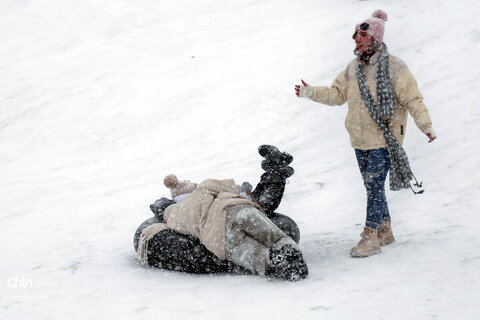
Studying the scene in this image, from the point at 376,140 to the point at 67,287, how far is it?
2.87m

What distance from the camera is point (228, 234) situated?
4539 mm

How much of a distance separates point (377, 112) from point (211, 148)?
4.96 m

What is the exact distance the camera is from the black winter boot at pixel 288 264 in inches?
168

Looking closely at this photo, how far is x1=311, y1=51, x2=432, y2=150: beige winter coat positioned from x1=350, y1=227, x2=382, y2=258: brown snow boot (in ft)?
2.45

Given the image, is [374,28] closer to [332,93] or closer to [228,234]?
[332,93]

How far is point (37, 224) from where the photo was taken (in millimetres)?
6922

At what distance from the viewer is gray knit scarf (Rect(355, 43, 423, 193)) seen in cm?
472

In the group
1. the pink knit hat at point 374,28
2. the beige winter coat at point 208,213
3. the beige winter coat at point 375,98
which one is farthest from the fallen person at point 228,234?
the pink knit hat at point 374,28

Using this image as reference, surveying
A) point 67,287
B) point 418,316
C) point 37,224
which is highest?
point 418,316

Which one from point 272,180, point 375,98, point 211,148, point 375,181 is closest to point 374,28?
point 375,98

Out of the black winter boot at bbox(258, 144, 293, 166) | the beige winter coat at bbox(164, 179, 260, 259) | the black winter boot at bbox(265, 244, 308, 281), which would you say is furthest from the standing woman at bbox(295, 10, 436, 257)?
the beige winter coat at bbox(164, 179, 260, 259)

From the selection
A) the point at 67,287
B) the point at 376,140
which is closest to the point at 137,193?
the point at 67,287

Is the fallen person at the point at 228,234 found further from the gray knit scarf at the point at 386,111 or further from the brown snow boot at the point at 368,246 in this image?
the gray knit scarf at the point at 386,111

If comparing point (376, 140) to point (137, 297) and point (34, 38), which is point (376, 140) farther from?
point (34, 38)
